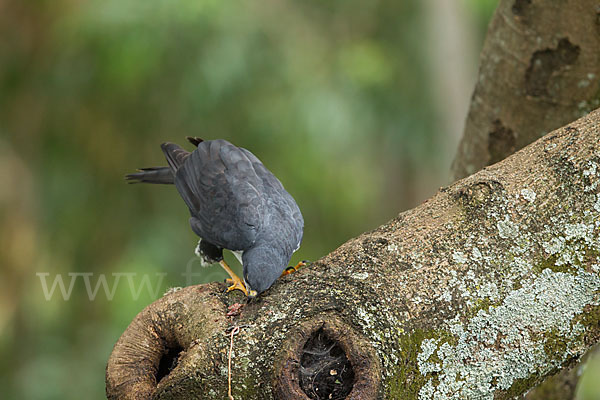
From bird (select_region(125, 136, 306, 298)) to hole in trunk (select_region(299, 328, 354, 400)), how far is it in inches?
29.5

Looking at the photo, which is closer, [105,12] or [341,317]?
[341,317]

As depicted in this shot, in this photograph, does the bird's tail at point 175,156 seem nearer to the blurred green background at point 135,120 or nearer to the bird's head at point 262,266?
the bird's head at point 262,266

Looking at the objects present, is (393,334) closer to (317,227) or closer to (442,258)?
(442,258)

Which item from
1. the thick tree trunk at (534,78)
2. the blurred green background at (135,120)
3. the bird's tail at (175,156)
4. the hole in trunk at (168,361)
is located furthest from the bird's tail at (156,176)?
the blurred green background at (135,120)

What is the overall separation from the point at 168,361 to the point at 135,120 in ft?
19.2

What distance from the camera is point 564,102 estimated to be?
2.67 meters

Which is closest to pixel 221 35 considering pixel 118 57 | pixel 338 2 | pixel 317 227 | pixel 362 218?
pixel 118 57

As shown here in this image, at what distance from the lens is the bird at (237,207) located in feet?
8.96

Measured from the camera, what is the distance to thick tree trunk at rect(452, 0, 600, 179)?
2.55 metres

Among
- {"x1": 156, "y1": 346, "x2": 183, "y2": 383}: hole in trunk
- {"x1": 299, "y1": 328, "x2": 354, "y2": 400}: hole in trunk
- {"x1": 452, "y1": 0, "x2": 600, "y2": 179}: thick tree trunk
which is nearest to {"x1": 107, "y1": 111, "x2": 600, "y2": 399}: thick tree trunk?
{"x1": 299, "y1": 328, "x2": 354, "y2": 400}: hole in trunk

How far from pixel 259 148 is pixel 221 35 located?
1.50m

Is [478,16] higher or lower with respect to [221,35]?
higher

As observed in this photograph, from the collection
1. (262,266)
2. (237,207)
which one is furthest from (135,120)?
(262,266)

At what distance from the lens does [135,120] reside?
24.8 feet
